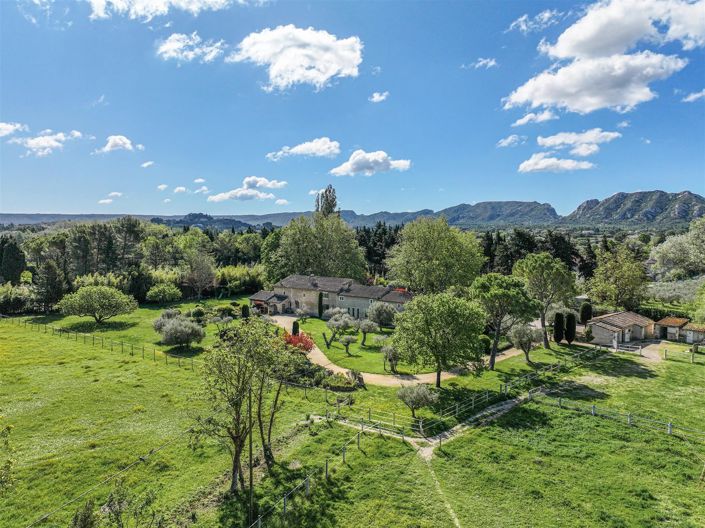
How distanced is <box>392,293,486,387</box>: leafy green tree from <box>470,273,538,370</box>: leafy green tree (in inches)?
195

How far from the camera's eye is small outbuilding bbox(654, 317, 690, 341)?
47875 mm

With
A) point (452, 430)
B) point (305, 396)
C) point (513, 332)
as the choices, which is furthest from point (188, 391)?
point (513, 332)

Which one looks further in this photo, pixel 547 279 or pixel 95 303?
pixel 95 303

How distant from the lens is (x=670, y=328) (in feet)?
159

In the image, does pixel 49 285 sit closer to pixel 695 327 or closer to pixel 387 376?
pixel 387 376

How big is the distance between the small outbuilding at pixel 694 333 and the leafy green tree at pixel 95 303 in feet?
235

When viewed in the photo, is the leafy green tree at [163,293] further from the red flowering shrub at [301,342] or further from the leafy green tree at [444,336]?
the leafy green tree at [444,336]

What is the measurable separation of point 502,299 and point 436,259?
27583 millimetres

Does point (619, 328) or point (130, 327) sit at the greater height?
point (619, 328)

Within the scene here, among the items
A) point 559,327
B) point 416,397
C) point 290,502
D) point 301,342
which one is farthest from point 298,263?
point 290,502

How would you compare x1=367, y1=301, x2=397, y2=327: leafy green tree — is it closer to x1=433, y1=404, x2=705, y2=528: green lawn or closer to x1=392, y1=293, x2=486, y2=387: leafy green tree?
x1=392, y1=293, x2=486, y2=387: leafy green tree

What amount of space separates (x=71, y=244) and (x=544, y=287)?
278ft

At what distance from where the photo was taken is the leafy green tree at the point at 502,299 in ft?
116

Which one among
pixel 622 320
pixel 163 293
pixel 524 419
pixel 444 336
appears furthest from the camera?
pixel 163 293
